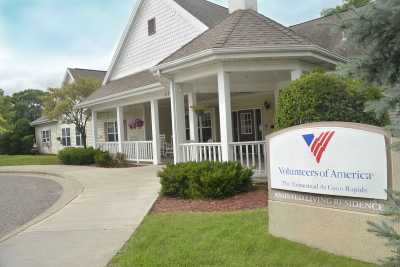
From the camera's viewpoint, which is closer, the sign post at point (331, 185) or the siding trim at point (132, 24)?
the sign post at point (331, 185)

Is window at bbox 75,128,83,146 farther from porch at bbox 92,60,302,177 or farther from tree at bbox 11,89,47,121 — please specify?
tree at bbox 11,89,47,121

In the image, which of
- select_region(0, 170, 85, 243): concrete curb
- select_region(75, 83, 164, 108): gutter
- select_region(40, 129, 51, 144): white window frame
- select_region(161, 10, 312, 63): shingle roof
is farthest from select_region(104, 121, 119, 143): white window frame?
select_region(40, 129, 51, 144): white window frame

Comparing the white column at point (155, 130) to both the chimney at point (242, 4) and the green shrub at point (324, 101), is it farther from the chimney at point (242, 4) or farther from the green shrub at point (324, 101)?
the green shrub at point (324, 101)

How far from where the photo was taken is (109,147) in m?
20.9

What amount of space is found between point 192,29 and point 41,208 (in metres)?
9.86

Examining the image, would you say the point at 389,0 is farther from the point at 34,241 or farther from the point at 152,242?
the point at 34,241

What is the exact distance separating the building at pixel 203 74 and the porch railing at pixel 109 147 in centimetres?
6

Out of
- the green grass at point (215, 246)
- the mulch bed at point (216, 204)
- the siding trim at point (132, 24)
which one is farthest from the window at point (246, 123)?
the green grass at point (215, 246)

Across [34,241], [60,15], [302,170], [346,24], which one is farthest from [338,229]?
[60,15]

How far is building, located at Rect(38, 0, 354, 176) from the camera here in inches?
410

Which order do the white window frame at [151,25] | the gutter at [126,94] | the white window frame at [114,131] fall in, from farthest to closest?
the white window frame at [114,131], the white window frame at [151,25], the gutter at [126,94]

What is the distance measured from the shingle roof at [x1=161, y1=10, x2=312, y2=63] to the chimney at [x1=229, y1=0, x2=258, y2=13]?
69 centimetres

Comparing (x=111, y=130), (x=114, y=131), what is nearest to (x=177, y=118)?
(x=114, y=131)

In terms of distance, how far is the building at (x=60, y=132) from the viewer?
104 ft
